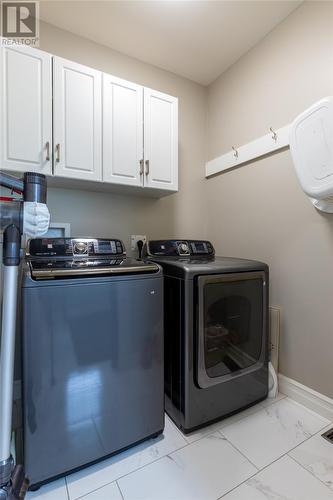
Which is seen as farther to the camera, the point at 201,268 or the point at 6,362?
the point at 201,268

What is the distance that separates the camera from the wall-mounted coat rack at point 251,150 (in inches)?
69.4

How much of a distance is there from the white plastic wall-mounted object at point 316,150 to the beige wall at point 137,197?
3.62ft

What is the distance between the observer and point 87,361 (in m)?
1.13

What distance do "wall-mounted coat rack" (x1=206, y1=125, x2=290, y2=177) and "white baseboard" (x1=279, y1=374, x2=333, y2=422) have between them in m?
1.63

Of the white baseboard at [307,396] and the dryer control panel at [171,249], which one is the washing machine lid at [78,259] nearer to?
the dryer control panel at [171,249]

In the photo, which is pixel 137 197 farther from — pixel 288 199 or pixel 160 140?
pixel 288 199

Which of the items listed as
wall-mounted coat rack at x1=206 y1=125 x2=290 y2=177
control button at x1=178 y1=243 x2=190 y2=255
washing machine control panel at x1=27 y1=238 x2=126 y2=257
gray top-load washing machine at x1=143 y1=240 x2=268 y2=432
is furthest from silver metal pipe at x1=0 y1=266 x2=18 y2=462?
wall-mounted coat rack at x1=206 y1=125 x2=290 y2=177

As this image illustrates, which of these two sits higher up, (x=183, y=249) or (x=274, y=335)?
(x=183, y=249)

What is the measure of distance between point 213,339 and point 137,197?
4.32 ft

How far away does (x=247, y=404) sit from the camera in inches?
62.7

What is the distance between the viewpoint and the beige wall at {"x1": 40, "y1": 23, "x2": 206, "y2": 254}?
186cm

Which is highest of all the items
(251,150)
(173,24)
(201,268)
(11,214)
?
(173,24)

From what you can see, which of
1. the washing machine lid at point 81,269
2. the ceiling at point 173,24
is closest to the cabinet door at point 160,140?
the ceiling at point 173,24

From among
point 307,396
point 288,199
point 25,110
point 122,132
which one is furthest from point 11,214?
point 307,396
